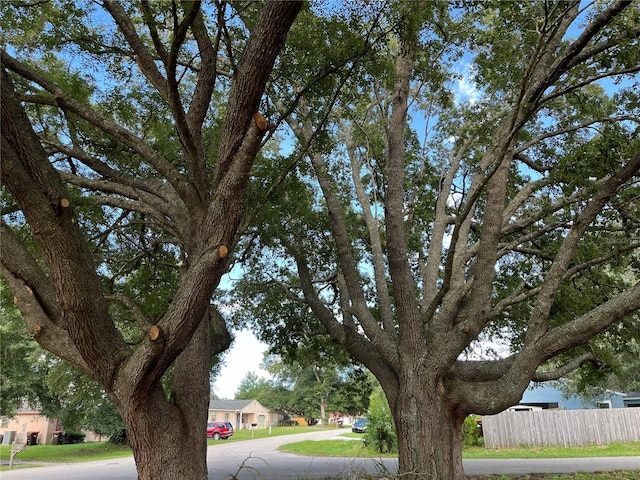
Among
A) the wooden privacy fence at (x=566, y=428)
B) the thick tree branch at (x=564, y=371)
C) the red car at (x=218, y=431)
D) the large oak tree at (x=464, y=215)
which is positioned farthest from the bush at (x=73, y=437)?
the thick tree branch at (x=564, y=371)

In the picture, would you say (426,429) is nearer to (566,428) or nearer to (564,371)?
(564,371)

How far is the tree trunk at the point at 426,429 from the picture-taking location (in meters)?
6.37

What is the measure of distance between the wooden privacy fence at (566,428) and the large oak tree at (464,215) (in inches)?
490

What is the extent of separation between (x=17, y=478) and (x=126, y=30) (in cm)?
1578

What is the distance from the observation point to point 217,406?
51875 millimetres

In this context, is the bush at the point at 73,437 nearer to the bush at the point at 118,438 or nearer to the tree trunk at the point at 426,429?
the bush at the point at 118,438

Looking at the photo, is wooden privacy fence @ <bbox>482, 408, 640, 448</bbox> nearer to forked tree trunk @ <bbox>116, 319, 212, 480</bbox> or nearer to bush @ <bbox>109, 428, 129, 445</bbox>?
forked tree trunk @ <bbox>116, 319, 212, 480</bbox>

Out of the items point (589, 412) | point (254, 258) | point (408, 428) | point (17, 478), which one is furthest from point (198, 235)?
point (589, 412)

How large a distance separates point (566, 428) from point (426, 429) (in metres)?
18.3

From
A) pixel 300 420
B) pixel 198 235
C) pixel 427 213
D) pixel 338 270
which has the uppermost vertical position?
pixel 427 213

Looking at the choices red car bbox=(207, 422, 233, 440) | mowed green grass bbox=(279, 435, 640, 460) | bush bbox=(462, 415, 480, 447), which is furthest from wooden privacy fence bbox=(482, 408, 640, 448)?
red car bbox=(207, 422, 233, 440)

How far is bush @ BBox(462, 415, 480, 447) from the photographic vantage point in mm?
21312

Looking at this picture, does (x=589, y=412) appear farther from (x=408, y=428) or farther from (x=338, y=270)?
(x=408, y=428)

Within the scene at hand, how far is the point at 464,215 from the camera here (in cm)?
614
